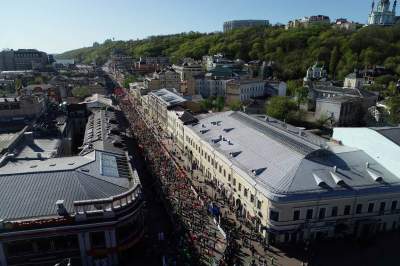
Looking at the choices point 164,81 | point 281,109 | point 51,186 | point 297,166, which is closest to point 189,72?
point 164,81

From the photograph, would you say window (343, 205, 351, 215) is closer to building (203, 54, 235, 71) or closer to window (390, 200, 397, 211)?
window (390, 200, 397, 211)

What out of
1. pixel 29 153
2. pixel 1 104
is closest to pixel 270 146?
pixel 29 153

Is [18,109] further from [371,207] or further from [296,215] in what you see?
[371,207]

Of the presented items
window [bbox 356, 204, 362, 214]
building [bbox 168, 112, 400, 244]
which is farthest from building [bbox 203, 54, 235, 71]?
window [bbox 356, 204, 362, 214]

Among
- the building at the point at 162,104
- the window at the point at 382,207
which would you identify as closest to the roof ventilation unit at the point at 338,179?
the window at the point at 382,207

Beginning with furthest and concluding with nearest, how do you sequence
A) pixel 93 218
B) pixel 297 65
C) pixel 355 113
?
pixel 297 65 < pixel 355 113 < pixel 93 218

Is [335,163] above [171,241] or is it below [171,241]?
above

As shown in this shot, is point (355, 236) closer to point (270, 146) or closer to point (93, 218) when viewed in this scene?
point (270, 146)
